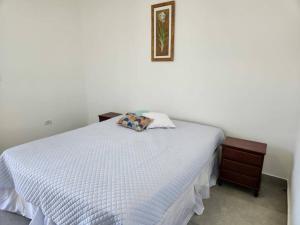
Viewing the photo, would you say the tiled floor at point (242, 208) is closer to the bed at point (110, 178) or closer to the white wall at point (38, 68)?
the bed at point (110, 178)

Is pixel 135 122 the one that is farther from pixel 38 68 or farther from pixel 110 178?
pixel 38 68

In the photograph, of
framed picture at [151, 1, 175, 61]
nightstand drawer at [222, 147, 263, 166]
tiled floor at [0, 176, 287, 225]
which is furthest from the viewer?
framed picture at [151, 1, 175, 61]

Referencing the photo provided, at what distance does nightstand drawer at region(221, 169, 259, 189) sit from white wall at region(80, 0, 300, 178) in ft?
1.39

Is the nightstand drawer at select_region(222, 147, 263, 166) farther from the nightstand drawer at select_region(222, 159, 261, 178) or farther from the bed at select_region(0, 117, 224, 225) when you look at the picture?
the bed at select_region(0, 117, 224, 225)

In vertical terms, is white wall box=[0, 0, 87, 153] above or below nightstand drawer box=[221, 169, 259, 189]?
above

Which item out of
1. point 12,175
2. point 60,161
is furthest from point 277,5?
point 12,175

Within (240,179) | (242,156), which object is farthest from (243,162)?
(240,179)

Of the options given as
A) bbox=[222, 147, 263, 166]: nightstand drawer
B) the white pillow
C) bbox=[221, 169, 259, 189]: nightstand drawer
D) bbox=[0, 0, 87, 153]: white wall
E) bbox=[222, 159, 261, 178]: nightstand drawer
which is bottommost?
bbox=[221, 169, 259, 189]: nightstand drawer

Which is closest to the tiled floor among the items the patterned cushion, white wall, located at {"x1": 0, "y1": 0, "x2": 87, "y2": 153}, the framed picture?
the patterned cushion

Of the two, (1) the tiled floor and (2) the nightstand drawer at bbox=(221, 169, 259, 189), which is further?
(2) the nightstand drawer at bbox=(221, 169, 259, 189)

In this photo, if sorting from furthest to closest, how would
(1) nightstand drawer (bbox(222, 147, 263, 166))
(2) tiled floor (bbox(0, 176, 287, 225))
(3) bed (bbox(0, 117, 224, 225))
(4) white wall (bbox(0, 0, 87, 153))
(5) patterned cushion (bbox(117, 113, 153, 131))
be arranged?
(4) white wall (bbox(0, 0, 87, 153)) → (5) patterned cushion (bbox(117, 113, 153, 131)) → (1) nightstand drawer (bbox(222, 147, 263, 166)) → (2) tiled floor (bbox(0, 176, 287, 225)) → (3) bed (bbox(0, 117, 224, 225))

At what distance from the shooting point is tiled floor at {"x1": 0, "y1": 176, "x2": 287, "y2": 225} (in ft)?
5.69

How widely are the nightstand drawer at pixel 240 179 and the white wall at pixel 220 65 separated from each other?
0.42 m

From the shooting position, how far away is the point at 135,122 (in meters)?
2.47
